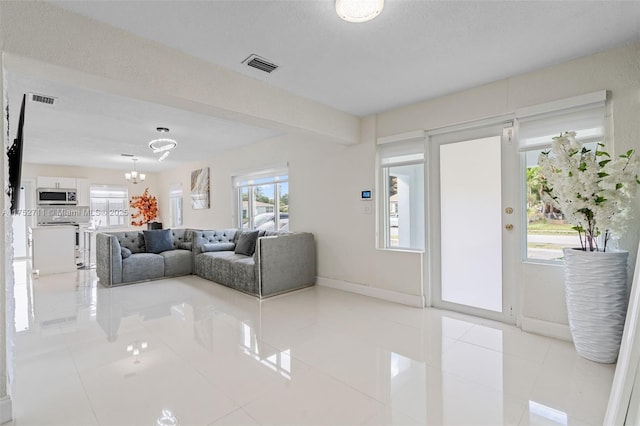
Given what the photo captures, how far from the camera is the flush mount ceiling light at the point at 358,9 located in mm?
1908

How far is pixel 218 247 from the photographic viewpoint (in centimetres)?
580

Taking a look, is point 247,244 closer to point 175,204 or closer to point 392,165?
point 392,165

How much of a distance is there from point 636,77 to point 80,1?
4217mm

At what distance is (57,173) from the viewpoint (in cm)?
812

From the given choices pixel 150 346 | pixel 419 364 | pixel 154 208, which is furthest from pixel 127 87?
pixel 154 208

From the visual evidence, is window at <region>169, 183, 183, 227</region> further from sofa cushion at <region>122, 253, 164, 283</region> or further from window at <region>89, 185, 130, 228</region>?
sofa cushion at <region>122, 253, 164, 283</region>

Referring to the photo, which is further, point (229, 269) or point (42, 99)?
point (229, 269)

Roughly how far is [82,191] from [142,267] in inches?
197

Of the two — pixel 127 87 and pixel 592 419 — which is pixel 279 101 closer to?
pixel 127 87

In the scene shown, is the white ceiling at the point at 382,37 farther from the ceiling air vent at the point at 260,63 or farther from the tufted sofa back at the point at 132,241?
the tufted sofa back at the point at 132,241

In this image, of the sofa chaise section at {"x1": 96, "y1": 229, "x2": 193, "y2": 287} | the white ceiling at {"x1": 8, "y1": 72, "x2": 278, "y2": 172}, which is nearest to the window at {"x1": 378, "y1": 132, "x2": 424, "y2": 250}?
the white ceiling at {"x1": 8, "y1": 72, "x2": 278, "y2": 172}

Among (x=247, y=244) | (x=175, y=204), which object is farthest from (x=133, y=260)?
(x=175, y=204)

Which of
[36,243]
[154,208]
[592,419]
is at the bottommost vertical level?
[592,419]

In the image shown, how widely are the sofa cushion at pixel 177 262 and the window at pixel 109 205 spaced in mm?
4565
